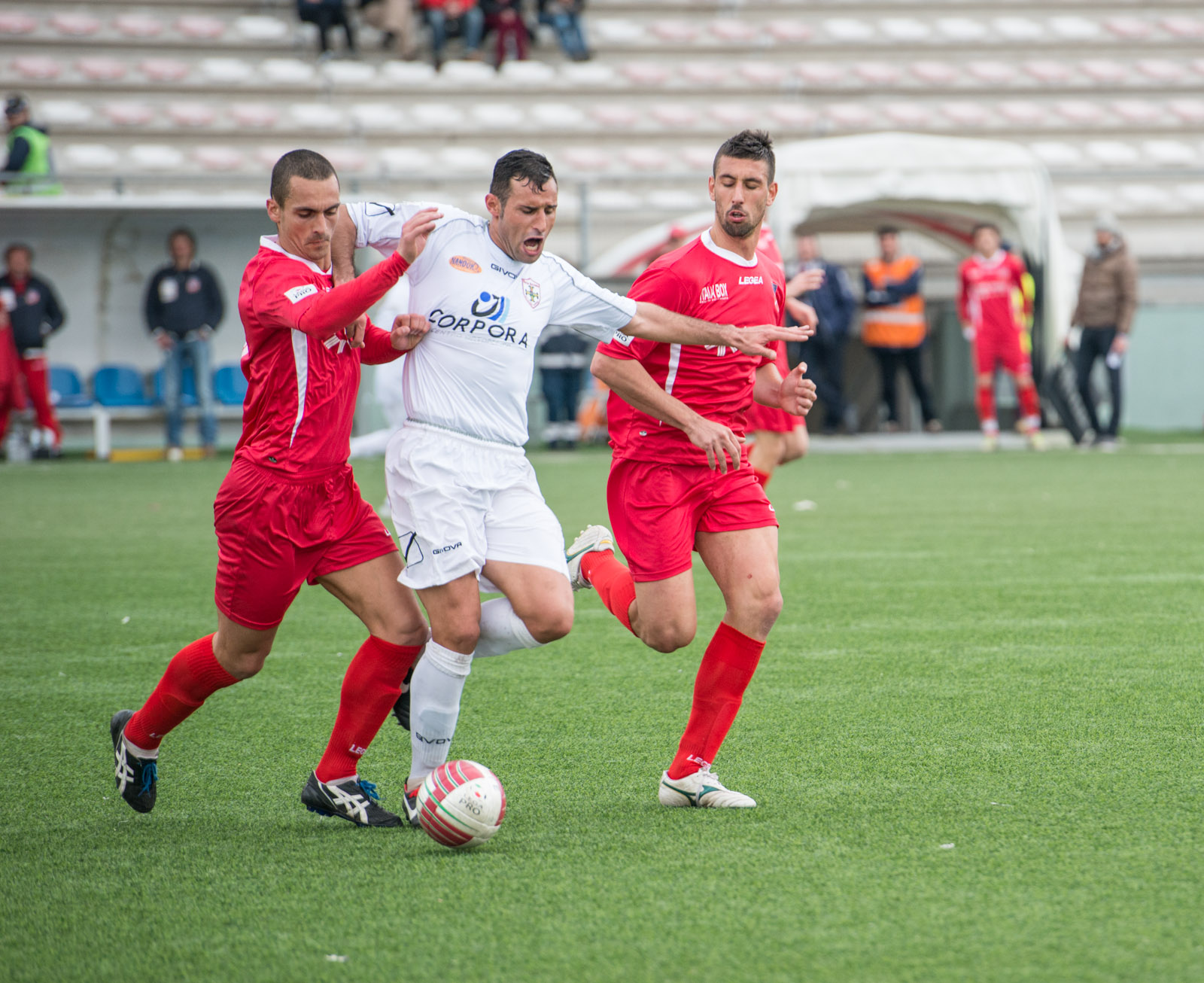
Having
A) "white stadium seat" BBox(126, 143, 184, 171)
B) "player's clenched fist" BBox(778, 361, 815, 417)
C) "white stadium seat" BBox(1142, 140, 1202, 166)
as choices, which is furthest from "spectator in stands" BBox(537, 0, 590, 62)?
"player's clenched fist" BBox(778, 361, 815, 417)

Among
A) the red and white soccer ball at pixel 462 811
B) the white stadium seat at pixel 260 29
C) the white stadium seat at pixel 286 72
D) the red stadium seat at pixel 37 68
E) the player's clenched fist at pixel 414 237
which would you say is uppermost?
the white stadium seat at pixel 260 29

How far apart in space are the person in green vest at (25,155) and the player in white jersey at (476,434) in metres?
13.3

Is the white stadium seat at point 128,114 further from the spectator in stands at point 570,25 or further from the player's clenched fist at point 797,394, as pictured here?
the player's clenched fist at point 797,394

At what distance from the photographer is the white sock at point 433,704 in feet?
12.5

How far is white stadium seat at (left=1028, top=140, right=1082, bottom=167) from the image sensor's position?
2180 cm

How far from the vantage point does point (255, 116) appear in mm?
20875

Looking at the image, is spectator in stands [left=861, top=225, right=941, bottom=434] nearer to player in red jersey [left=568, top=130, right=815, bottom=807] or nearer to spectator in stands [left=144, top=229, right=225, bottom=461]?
spectator in stands [left=144, top=229, right=225, bottom=461]

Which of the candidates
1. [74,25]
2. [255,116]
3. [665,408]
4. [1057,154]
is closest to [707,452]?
[665,408]

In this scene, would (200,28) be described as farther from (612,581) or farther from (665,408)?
(665,408)

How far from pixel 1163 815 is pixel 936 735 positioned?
99 centimetres

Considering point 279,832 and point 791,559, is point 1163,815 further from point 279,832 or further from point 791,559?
point 791,559

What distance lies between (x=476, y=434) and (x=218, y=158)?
17.8 metres

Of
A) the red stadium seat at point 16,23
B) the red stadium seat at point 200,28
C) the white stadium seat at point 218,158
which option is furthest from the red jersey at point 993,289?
the red stadium seat at point 16,23

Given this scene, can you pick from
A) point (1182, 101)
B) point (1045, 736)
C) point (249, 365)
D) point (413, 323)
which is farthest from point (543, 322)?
point (1182, 101)
